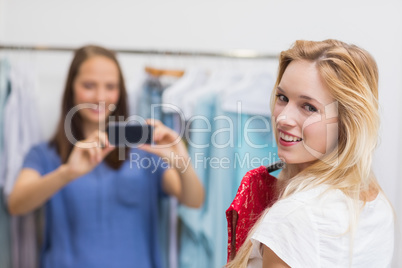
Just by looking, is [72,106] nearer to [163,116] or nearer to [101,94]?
[101,94]

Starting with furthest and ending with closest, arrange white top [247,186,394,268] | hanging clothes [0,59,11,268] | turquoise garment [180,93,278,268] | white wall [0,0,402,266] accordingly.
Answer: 1. white wall [0,0,402,266]
2. hanging clothes [0,59,11,268]
3. turquoise garment [180,93,278,268]
4. white top [247,186,394,268]

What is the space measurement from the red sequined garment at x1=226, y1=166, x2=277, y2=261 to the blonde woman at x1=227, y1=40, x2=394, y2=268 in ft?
0.05

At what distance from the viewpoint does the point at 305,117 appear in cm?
51

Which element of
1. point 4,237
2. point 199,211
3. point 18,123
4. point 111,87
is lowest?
point 4,237

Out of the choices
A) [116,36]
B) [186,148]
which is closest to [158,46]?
[116,36]

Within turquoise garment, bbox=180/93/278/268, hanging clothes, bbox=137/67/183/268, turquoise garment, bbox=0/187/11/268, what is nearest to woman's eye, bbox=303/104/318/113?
turquoise garment, bbox=180/93/278/268

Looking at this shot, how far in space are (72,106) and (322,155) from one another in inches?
35.0

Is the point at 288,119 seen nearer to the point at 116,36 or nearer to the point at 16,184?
the point at 16,184

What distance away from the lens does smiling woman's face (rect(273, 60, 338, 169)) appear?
51cm

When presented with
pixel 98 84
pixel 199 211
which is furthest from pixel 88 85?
pixel 199 211

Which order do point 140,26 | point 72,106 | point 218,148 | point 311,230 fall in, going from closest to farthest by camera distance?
point 311,230 → point 218,148 → point 72,106 → point 140,26

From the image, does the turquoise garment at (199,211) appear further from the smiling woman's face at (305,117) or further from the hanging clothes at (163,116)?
the smiling woman's face at (305,117)

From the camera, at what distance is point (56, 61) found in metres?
1.43

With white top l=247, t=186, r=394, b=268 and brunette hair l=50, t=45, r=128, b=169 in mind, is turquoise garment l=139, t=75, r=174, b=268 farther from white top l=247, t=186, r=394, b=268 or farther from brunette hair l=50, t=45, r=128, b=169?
white top l=247, t=186, r=394, b=268
